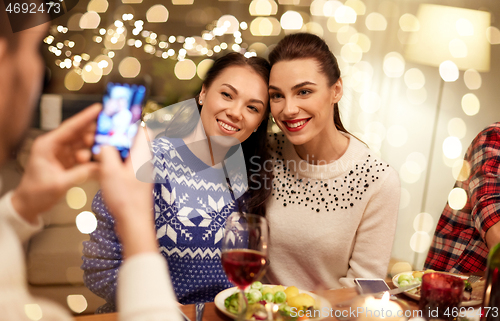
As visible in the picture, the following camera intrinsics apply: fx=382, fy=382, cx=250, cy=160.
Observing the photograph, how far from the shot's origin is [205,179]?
1145mm

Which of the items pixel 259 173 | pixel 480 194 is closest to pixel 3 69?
pixel 259 173

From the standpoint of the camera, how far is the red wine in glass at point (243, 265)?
23.6 inches

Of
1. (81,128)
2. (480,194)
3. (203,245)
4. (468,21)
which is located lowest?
(203,245)

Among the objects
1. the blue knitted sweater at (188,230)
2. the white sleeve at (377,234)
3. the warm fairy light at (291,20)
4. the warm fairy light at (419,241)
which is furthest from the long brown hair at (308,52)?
the warm fairy light at (419,241)

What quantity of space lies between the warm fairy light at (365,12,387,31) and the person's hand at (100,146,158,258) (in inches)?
104

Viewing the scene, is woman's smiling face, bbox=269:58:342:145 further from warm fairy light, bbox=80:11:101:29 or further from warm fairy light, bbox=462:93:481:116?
warm fairy light, bbox=462:93:481:116

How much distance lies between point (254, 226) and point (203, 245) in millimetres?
464

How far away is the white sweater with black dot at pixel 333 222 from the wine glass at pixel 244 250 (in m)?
0.67

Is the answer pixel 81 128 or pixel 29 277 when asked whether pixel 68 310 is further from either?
pixel 81 128

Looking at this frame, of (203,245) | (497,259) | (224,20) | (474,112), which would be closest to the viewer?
(497,259)

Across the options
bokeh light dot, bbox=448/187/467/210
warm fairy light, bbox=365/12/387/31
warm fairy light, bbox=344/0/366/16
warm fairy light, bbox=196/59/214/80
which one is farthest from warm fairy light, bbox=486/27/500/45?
warm fairy light, bbox=196/59/214/80

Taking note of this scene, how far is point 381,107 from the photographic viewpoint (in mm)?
2645

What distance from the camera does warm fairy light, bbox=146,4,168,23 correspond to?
0.84 meters

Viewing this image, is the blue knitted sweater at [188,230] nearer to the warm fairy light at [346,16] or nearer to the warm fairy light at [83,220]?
the warm fairy light at [83,220]
